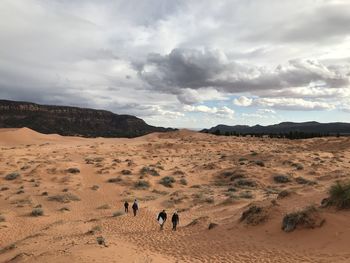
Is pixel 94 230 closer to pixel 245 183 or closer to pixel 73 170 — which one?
pixel 245 183

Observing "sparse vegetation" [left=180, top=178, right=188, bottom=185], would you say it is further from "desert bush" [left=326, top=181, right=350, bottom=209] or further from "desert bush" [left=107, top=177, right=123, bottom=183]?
"desert bush" [left=326, top=181, right=350, bottom=209]

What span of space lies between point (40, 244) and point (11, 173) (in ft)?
74.3

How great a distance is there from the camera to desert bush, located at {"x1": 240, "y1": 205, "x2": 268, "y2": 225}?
65.7 ft

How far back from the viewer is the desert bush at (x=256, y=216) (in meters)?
20.0

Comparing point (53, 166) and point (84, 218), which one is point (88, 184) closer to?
point (53, 166)

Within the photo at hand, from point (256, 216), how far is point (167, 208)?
1104 cm

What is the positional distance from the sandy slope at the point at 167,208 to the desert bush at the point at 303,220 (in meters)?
0.28

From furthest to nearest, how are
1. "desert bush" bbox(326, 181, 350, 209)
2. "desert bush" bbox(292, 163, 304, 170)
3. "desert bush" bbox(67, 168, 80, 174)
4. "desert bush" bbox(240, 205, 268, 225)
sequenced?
"desert bush" bbox(292, 163, 304, 170) → "desert bush" bbox(67, 168, 80, 174) → "desert bush" bbox(240, 205, 268, 225) → "desert bush" bbox(326, 181, 350, 209)

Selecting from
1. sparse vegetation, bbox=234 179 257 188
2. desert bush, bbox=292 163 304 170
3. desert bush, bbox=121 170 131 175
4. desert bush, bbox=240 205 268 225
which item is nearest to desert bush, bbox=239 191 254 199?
sparse vegetation, bbox=234 179 257 188

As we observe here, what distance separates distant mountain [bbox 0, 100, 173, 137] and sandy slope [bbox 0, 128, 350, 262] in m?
85.4

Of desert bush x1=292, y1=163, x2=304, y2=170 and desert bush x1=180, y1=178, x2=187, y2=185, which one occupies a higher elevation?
desert bush x1=292, y1=163, x2=304, y2=170

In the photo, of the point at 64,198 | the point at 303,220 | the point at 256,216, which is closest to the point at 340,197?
the point at 303,220

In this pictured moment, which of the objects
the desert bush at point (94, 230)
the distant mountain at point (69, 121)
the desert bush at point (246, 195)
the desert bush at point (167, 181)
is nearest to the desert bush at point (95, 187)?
the desert bush at point (167, 181)

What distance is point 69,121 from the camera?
158 meters
